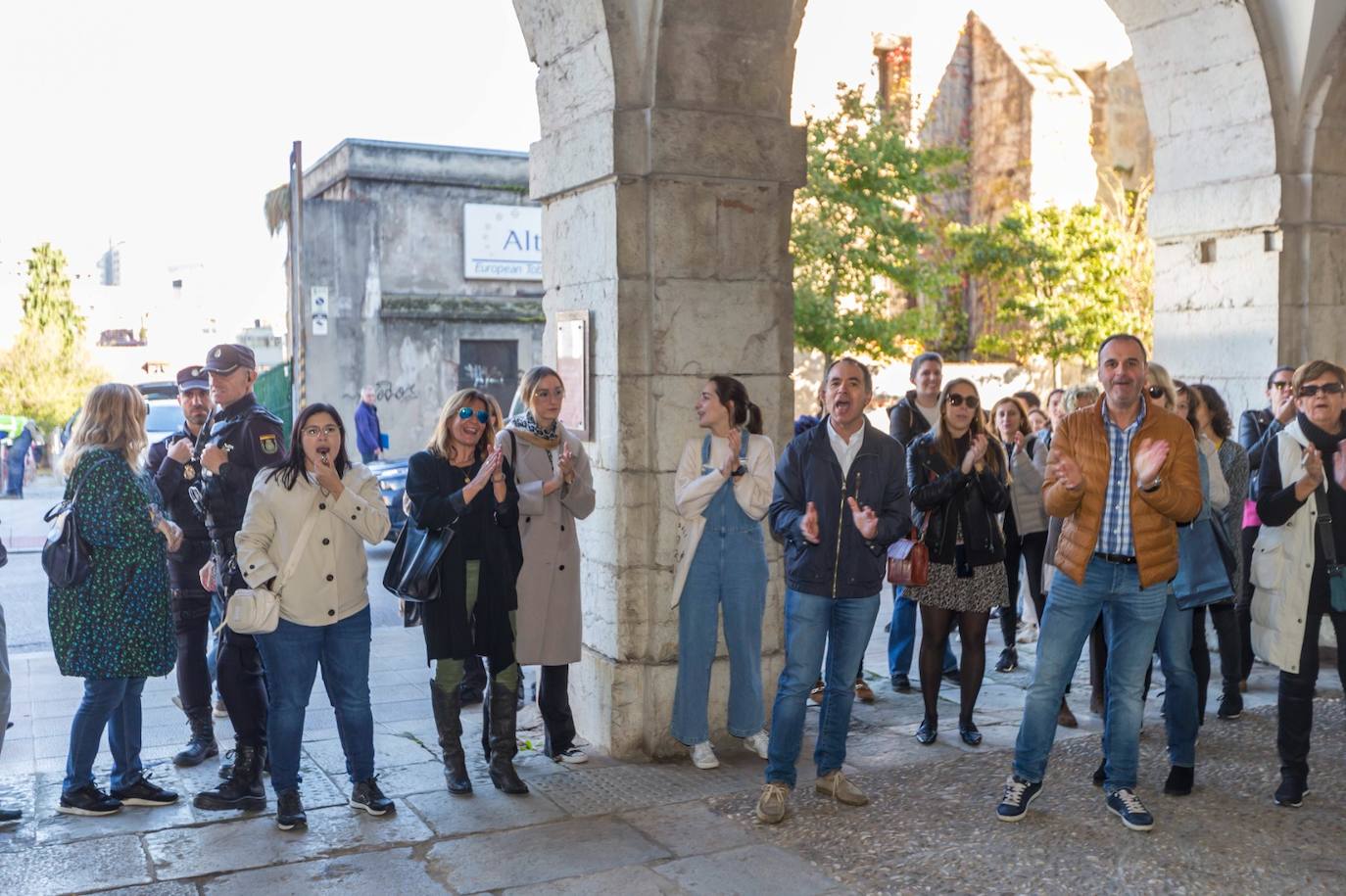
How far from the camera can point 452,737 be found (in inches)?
225

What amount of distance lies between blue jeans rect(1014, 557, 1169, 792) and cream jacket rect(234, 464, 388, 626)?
2.68m

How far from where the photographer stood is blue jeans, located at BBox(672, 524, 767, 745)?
6.02 m

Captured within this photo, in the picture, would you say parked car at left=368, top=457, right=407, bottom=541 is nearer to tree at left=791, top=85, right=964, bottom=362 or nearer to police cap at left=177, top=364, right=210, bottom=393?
tree at left=791, top=85, right=964, bottom=362

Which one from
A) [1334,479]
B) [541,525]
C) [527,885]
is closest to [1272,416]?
[1334,479]

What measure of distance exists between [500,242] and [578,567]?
18.9 meters

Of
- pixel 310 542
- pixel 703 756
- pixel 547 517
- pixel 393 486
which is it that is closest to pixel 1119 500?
pixel 703 756

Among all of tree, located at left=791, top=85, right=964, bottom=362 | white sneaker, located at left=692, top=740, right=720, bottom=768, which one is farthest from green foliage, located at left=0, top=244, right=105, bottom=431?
white sneaker, located at left=692, top=740, right=720, bottom=768

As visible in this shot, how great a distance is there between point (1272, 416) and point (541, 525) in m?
4.61

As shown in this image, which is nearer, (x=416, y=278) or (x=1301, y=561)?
(x=1301, y=561)

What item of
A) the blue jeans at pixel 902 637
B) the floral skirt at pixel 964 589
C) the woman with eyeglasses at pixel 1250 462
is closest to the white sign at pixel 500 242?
the blue jeans at pixel 902 637

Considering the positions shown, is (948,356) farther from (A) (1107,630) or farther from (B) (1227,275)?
(A) (1107,630)

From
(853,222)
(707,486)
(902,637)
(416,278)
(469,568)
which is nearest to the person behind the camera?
(469,568)

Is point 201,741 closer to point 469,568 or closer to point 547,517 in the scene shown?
point 469,568

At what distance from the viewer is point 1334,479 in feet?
18.4
